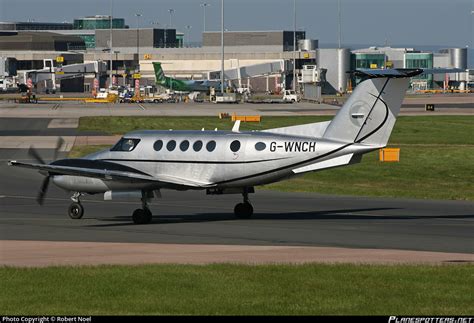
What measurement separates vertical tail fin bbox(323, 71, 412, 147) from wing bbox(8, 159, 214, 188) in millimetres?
4860

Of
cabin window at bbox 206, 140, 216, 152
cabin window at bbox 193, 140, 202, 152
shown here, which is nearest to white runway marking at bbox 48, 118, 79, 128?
cabin window at bbox 193, 140, 202, 152

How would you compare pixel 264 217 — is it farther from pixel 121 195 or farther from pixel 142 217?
pixel 121 195

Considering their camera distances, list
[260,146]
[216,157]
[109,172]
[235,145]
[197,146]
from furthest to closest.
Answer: [197,146]
[216,157]
[235,145]
[109,172]
[260,146]

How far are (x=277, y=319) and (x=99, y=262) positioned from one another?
27.9 ft

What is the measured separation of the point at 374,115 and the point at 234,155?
4.71m

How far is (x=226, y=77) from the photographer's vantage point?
197000 mm

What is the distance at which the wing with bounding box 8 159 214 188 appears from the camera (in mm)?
33406

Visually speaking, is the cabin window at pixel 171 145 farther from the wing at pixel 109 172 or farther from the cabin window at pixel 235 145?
the cabin window at pixel 235 145

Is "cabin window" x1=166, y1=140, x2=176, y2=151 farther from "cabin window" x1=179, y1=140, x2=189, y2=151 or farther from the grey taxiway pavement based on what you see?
the grey taxiway pavement

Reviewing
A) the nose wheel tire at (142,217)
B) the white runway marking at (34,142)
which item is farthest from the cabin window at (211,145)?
the white runway marking at (34,142)

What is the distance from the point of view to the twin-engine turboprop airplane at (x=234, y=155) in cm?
3278

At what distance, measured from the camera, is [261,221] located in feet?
112

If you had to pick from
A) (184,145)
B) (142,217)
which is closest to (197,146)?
(184,145)

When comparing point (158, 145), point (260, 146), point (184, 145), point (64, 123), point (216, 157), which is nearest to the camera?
point (260, 146)
